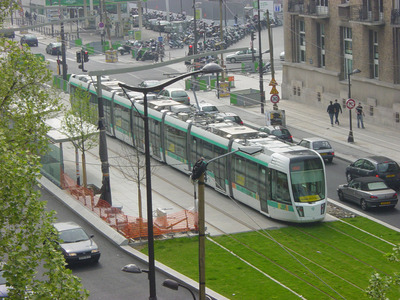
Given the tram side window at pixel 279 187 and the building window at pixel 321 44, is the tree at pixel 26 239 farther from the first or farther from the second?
the building window at pixel 321 44

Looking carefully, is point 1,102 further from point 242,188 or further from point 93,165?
point 93,165

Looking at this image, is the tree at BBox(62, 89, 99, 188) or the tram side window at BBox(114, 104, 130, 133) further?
the tram side window at BBox(114, 104, 130, 133)

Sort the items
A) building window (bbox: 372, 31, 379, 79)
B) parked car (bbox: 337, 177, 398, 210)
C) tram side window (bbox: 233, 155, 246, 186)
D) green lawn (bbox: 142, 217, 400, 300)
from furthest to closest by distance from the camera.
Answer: building window (bbox: 372, 31, 379, 79), tram side window (bbox: 233, 155, 246, 186), parked car (bbox: 337, 177, 398, 210), green lawn (bbox: 142, 217, 400, 300)

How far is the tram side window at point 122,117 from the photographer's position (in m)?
46.6

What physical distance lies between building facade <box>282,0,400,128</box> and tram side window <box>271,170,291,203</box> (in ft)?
54.0

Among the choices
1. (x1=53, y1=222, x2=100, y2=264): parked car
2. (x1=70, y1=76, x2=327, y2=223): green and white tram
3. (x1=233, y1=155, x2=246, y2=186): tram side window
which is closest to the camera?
(x1=53, y1=222, x2=100, y2=264): parked car

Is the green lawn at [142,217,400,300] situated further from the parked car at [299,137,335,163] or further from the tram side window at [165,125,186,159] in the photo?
the parked car at [299,137,335,163]

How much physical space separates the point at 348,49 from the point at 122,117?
1655 cm

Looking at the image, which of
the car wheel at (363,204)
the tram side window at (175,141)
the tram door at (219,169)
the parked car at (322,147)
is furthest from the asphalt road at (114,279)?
the parked car at (322,147)

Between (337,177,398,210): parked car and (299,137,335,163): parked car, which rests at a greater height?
(299,137,335,163): parked car

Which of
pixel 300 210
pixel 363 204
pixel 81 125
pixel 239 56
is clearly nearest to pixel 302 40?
pixel 239 56

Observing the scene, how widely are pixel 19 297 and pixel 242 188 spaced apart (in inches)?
791

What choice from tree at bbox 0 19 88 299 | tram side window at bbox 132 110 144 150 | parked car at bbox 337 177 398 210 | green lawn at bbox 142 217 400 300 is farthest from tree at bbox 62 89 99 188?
tree at bbox 0 19 88 299

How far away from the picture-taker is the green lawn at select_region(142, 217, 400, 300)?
25.7m
